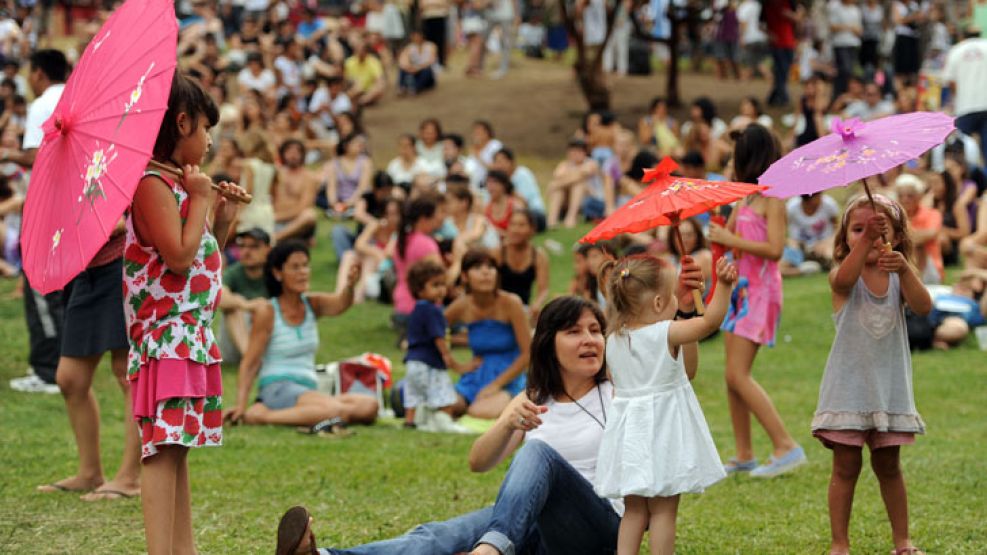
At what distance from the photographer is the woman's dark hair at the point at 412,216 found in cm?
1255

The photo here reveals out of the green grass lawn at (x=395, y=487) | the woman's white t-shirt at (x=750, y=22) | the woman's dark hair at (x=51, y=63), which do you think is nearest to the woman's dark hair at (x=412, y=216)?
the green grass lawn at (x=395, y=487)

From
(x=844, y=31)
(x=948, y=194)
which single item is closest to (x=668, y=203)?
(x=948, y=194)

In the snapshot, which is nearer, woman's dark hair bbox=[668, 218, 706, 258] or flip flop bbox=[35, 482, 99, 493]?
flip flop bbox=[35, 482, 99, 493]

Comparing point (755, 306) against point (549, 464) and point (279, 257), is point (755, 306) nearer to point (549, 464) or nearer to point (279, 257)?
point (549, 464)

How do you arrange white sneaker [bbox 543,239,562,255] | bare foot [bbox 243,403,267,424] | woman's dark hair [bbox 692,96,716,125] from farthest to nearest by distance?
woman's dark hair [bbox 692,96,716,125], white sneaker [bbox 543,239,562,255], bare foot [bbox 243,403,267,424]

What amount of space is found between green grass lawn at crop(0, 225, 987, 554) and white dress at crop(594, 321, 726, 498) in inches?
38.4

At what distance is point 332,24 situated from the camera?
29.5 metres

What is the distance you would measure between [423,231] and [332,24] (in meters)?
17.8

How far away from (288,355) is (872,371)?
4.65 meters

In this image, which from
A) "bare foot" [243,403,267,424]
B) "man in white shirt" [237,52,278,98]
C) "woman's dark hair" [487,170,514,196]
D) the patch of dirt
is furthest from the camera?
"man in white shirt" [237,52,278,98]

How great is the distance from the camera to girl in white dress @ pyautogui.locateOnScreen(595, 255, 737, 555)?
15.6 ft

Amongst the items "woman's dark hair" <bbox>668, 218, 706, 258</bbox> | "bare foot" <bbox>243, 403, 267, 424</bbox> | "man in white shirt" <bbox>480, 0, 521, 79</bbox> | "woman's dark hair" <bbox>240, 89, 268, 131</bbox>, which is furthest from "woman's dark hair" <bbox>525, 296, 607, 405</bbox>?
"man in white shirt" <bbox>480, 0, 521, 79</bbox>

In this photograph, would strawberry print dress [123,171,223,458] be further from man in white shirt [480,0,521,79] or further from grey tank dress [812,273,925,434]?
man in white shirt [480,0,521,79]

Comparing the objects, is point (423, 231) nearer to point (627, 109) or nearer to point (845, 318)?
point (845, 318)
